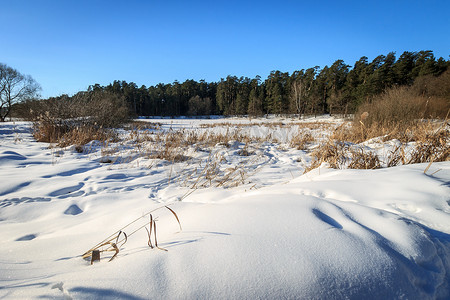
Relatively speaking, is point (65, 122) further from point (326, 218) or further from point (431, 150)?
point (431, 150)

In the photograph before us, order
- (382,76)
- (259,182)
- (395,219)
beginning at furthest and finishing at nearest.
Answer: (382,76) → (259,182) → (395,219)

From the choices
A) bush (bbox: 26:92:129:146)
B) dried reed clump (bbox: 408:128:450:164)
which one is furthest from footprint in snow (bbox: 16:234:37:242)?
bush (bbox: 26:92:129:146)

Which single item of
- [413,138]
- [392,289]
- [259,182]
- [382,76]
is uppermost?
[382,76]

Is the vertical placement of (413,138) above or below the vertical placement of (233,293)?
above

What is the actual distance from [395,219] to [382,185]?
53 centimetres

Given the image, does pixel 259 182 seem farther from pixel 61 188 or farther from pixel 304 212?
pixel 61 188

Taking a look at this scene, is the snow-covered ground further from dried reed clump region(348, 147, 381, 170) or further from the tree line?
the tree line

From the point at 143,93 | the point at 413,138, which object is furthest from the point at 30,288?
the point at 143,93

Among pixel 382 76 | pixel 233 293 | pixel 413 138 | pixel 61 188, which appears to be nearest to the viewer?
pixel 233 293

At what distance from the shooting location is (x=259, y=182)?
2170 millimetres

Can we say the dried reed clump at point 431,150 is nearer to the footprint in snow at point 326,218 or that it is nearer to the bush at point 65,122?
the footprint in snow at point 326,218

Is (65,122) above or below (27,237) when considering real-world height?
above

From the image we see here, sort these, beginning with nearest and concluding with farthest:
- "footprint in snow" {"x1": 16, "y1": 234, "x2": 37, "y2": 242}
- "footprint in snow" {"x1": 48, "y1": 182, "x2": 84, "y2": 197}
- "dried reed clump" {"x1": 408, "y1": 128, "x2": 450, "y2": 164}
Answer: "footprint in snow" {"x1": 16, "y1": 234, "x2": 37, "y2": 242}, "footprint in snow" {"x1": 48, "y1": 182, "x2": 84, "y2": 197}, "dried reed clump" {"x1": 408, "y1": 128, "x2": 450, "y2": 164}

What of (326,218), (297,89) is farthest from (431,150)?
(297,89)
